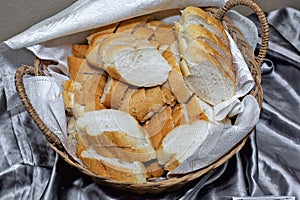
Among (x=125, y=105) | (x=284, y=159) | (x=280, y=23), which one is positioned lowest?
(x=284, y=159)

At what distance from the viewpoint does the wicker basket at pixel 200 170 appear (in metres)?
0.67

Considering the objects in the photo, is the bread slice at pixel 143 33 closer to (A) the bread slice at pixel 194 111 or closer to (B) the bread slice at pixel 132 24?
(B) the bread slice at pixel 132 24

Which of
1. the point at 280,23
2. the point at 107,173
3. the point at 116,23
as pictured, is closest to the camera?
the point at 107,173

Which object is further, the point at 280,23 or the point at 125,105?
the point at 280,23

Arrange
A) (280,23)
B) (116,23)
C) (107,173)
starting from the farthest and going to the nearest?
1. (280,23)
2. (116,23)
3. (107,173)

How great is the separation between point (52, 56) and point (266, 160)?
0.44 m

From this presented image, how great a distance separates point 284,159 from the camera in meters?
0.83

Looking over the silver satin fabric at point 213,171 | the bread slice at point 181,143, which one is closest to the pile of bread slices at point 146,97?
the bread slice at point 181,143

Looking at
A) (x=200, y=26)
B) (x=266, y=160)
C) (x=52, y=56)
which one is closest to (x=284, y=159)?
(x=266, y=160)

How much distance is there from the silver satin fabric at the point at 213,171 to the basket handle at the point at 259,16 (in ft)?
0.54

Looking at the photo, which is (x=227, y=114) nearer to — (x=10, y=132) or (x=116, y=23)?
(x=116, y=23)

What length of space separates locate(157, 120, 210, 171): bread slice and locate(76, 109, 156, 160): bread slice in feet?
0.07

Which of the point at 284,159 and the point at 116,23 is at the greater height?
the point at 116,23

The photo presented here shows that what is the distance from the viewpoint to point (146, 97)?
Result: 2.32 ft
